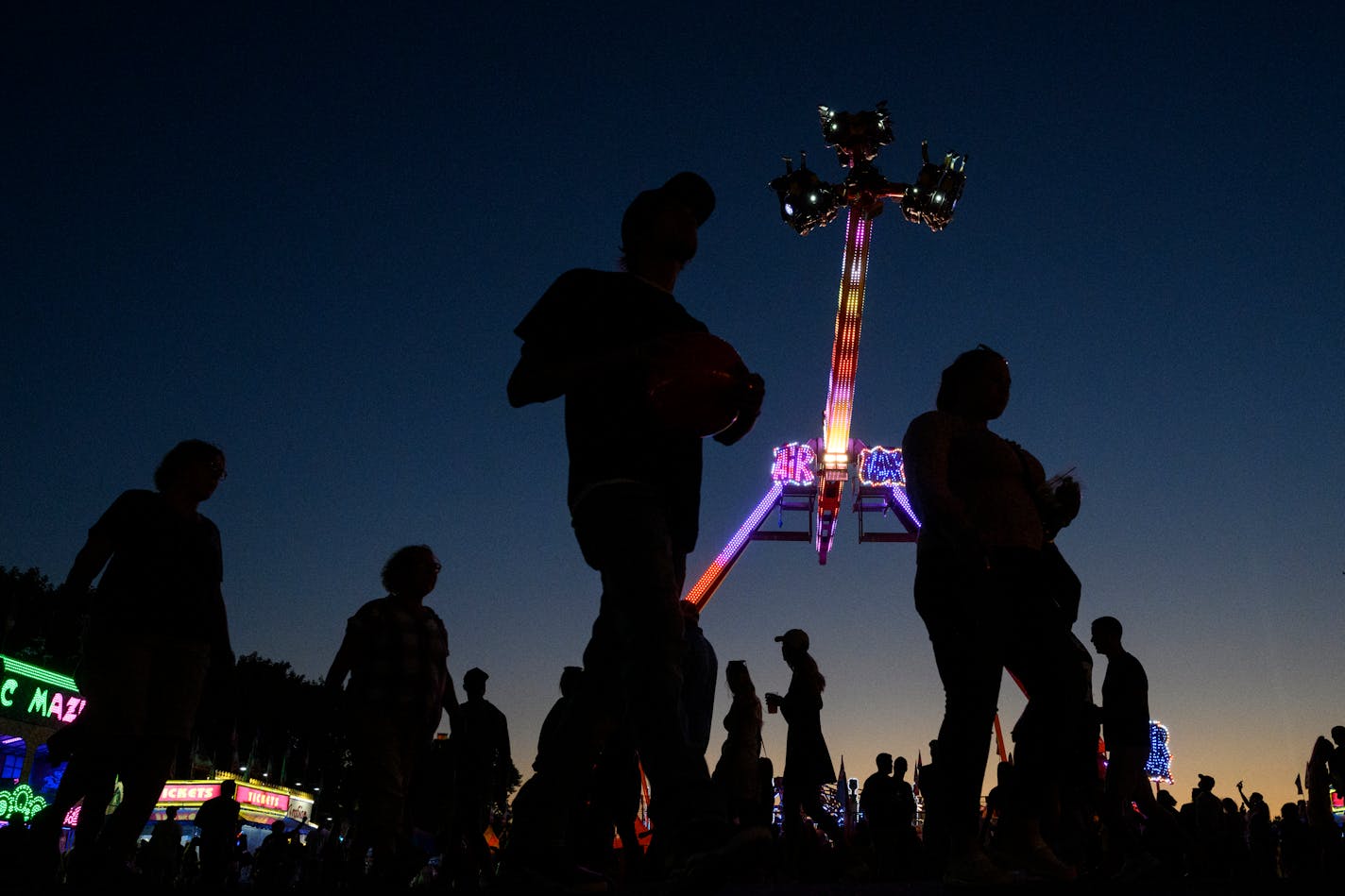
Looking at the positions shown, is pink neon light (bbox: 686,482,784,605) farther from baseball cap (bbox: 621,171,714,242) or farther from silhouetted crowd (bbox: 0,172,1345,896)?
baseball cap (bbox: 621,171,714,242)

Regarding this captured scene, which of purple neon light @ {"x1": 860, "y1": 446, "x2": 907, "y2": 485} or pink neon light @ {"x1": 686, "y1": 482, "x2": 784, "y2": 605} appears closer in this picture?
pink neon light @ {"x1": 686, "y1": 482, "x2": 784, "y2": 605}

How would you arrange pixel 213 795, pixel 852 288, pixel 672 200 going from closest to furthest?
pixel 672 200
pixel 852 288
pixel 213 795

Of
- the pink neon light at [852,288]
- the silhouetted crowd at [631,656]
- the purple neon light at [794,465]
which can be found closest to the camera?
the silhouetted crowd at [631,656]

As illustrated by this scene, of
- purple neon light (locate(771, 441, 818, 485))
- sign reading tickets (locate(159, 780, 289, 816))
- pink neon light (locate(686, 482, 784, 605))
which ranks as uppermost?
purple neon light (locate(771, 441, 818, 485))

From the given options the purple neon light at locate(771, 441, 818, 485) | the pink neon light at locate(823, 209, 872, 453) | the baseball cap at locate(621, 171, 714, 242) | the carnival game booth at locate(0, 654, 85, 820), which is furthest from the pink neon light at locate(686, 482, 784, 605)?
the baseball cap at locate(621, 171, 714, 242)

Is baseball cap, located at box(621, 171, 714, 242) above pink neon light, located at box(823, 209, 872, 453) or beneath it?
beneath

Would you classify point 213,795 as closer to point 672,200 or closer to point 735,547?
point 735,547

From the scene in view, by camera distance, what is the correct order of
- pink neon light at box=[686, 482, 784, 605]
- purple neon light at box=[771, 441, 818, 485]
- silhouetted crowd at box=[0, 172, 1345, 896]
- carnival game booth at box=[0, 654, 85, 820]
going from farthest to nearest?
purple neon light at box=[771, 441, 818, 485] → pink neon light at box=[686, 482, 784, 605] → carnival game booth at box=[0, 654, 85, 820] → silhouetted crowd at box=[0, 172, 1345, 896]

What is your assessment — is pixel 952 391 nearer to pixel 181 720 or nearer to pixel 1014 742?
pixel 1014 742

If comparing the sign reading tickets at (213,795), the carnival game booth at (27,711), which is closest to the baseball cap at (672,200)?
the carnival game booth at (27,711)

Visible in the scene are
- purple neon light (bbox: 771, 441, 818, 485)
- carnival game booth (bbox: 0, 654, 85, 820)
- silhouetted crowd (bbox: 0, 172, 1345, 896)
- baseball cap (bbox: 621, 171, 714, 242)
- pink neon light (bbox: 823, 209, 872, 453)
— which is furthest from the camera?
purple neon light (bbox: 771, 441, 818, 485)

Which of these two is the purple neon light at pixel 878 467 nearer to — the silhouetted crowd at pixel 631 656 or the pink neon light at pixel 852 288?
the pink neon light at pixel 852 288

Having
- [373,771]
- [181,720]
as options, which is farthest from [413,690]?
[181,720]

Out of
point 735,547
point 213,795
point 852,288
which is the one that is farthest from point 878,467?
point 213,795
